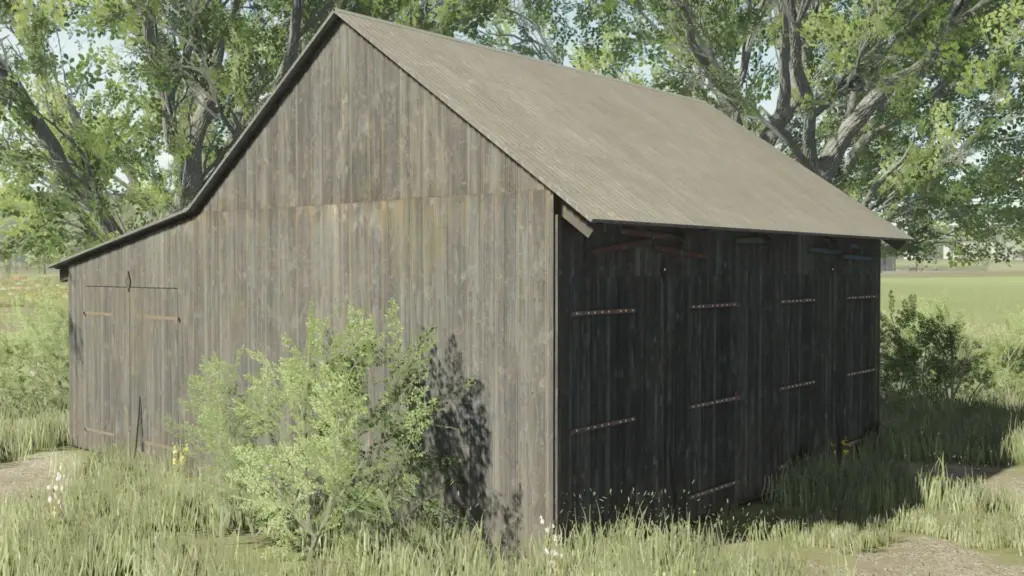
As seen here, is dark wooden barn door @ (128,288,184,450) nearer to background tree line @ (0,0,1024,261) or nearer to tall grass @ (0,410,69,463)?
tall grass @ (0,410,69,463)

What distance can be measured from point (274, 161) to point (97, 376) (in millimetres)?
5470

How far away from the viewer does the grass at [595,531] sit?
8.50 m

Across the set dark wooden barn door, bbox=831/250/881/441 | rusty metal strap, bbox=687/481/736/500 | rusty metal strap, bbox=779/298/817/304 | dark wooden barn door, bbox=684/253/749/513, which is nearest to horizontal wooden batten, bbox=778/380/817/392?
dark wooden barn door, bbox=831/250/881/441

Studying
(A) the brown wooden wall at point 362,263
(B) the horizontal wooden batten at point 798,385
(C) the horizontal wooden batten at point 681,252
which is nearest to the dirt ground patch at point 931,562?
(B) the horizontal wooden batten at point 798,385

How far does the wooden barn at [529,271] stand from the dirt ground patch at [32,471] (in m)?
0.82

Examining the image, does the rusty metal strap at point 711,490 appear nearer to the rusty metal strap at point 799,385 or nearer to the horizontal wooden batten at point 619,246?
the rusty metal strap at point 799,385

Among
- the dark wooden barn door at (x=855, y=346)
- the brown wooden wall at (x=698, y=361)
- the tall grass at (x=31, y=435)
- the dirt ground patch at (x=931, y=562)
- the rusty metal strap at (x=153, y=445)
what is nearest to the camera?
the brown wooden wall at (x=698, y=361)

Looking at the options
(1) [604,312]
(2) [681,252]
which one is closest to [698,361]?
(2) [681,252]

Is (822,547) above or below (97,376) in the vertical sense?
below

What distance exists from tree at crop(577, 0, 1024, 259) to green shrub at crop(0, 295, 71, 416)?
48.3ft

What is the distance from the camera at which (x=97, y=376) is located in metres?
15.5

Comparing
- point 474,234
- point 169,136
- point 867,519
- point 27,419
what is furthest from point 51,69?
point 867,519

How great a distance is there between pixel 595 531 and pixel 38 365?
13.4m

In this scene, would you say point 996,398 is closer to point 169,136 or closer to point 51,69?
point 169,136
